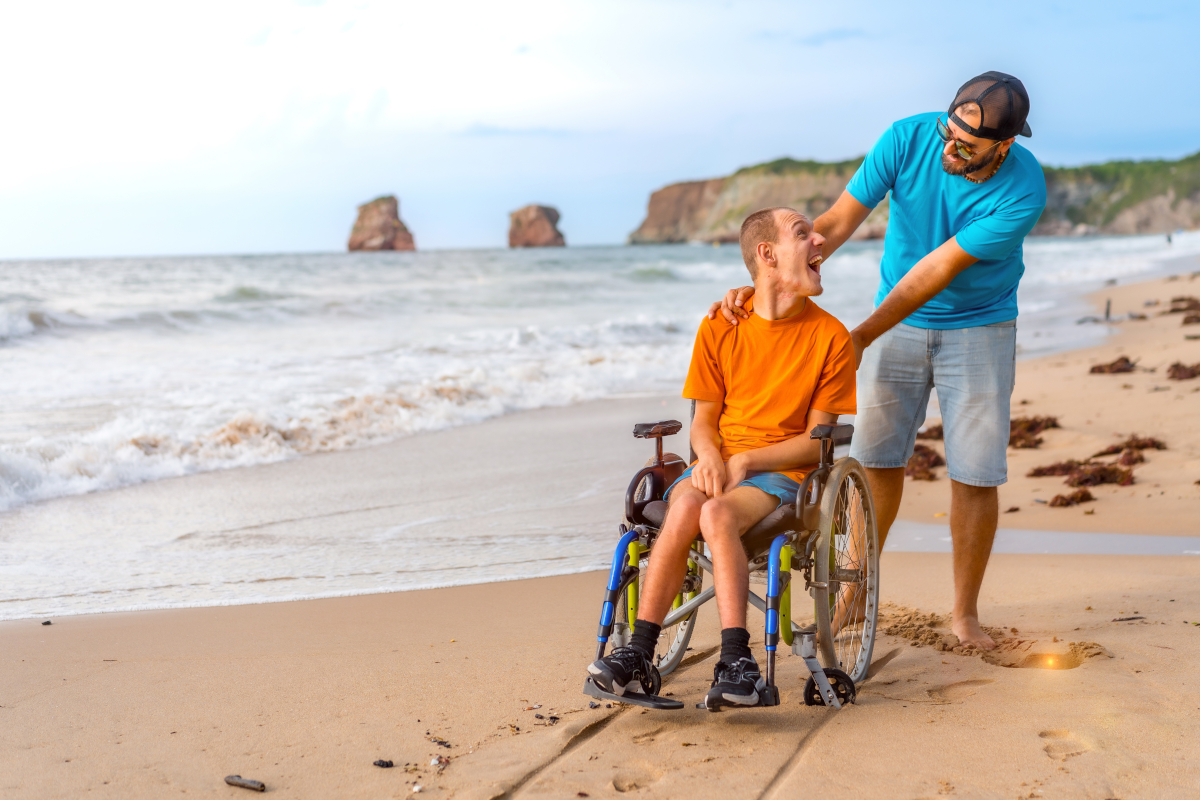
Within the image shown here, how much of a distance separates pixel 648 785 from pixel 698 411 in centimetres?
109

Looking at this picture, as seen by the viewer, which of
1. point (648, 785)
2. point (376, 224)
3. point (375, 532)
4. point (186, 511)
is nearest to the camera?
point (648, 785)

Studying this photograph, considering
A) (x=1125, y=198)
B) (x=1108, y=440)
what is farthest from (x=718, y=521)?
(x=1125, y=198)

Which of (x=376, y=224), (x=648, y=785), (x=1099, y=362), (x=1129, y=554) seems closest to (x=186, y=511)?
(x=648, y=785)

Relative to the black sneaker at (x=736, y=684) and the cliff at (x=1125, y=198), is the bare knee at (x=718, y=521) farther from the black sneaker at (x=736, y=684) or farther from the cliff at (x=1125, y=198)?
the cliff at (x=1125, y=198)

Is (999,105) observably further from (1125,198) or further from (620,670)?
(1125,198)

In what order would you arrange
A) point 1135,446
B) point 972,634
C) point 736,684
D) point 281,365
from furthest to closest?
point 281,365 < point 1135,446 < point 972,634 < point 736,684

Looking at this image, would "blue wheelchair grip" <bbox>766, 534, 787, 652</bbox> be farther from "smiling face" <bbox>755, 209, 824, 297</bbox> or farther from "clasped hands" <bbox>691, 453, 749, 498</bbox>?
"smiling face" <bbox>755, 209, 824, 297</bbox>

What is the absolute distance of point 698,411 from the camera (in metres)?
2.88

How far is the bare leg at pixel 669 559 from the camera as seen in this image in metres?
2.53

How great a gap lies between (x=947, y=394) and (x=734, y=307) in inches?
34.4

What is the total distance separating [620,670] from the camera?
2.41 m

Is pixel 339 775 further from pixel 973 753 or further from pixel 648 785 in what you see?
pixel 973 753

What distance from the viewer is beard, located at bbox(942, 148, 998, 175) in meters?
2.89

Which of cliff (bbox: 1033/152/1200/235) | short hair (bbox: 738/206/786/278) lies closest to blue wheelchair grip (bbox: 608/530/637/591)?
short hair (bbox: 738/206/786/278)
